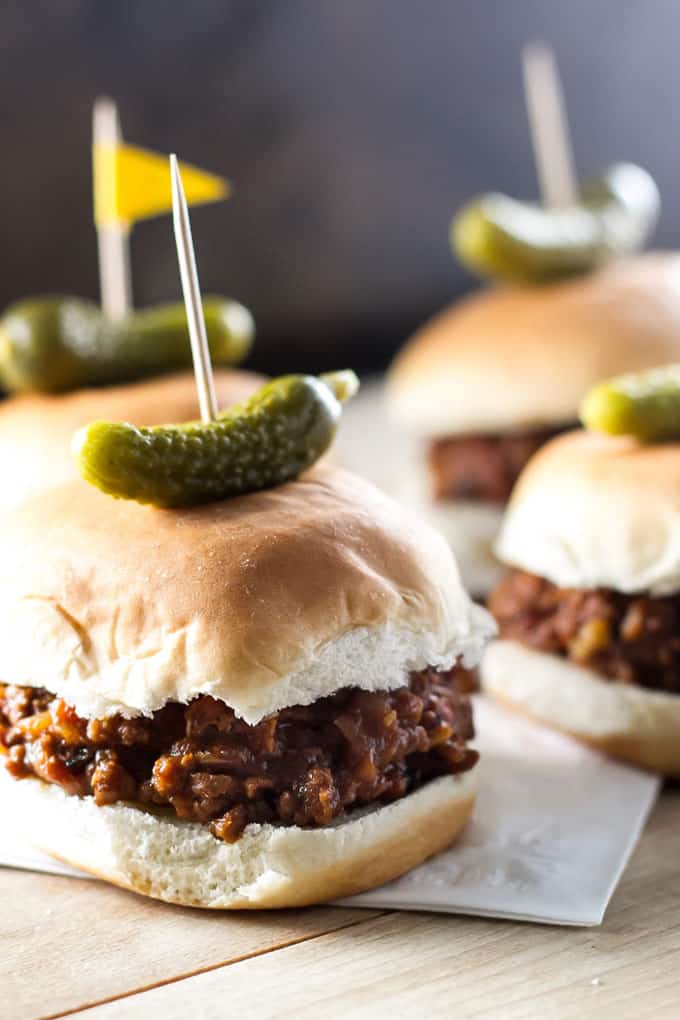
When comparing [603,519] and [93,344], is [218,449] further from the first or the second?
[93,344]

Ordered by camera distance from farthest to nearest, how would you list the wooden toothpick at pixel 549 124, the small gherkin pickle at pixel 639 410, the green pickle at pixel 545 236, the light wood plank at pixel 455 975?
the wooden toothpick at pixel 549 124, the green pickle at pixel 545 236, the small gherkin pickle at pixel 639 410, the light wood plank at pixel 455 975

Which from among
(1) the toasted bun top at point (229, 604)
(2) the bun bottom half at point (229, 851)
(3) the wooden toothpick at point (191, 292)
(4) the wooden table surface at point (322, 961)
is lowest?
(4) the wooden table surface at point (322, 961)

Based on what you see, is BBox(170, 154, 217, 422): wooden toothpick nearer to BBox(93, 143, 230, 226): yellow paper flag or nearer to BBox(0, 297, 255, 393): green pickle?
BBox(93, 143, 230, 226): yellow paper flag

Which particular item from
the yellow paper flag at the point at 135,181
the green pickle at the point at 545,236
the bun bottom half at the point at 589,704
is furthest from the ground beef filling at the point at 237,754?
the green pickle at the point at 545,236

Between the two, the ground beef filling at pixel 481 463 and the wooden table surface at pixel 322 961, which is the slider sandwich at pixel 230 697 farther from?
the ground beef filling at pixel 481 463

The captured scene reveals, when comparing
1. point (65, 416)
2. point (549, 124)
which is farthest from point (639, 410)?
point (549, 124)
